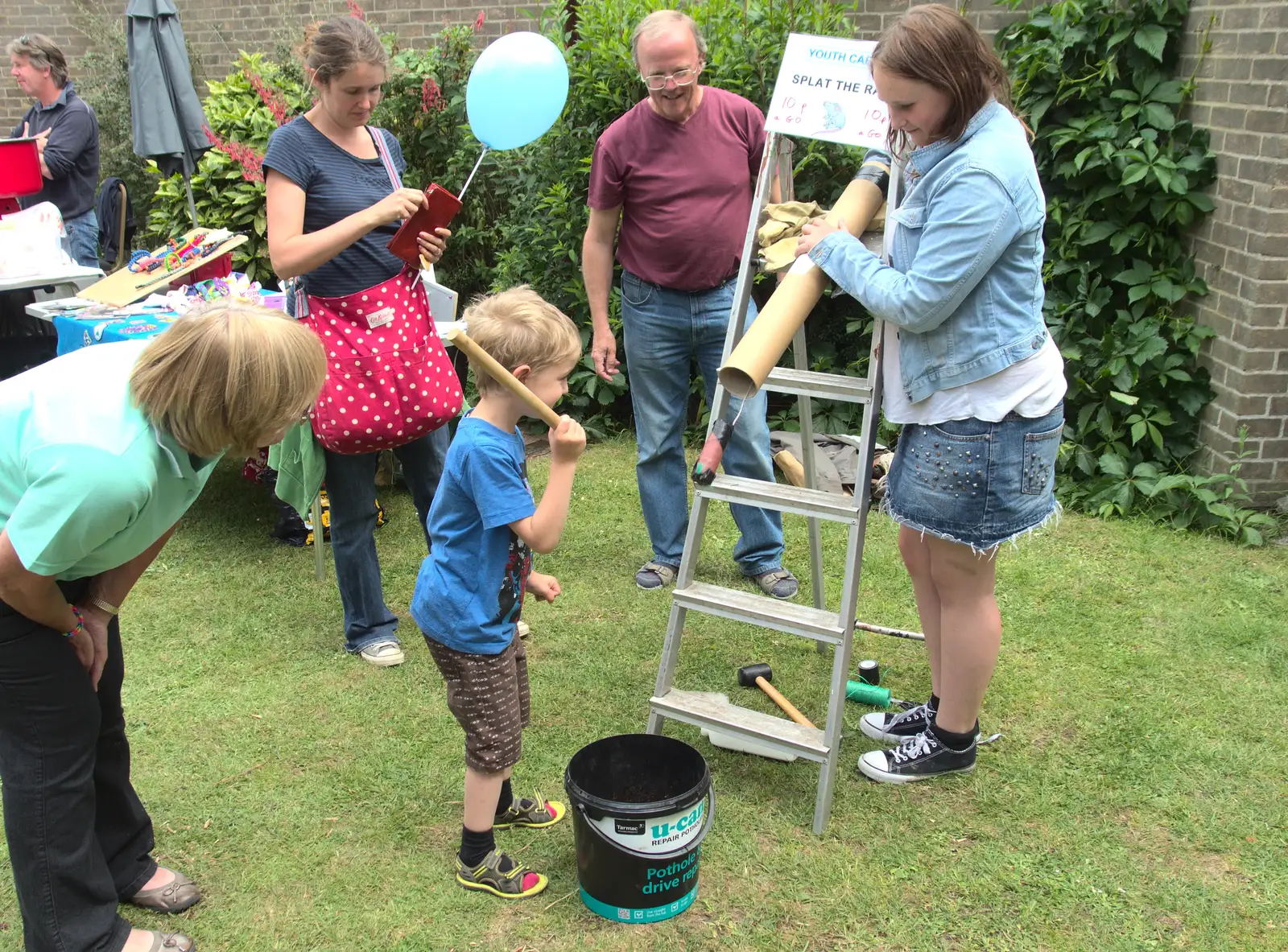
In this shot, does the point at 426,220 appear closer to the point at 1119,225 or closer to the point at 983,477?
the point at 983,477

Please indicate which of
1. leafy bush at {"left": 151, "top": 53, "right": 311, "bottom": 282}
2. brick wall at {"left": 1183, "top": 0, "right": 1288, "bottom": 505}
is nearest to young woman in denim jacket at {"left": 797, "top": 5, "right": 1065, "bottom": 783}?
brick wall at {"left": 1183, "top": 0, "right": 1288, "bottom": 505}

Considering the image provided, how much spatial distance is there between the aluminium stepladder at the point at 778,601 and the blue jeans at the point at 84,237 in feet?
17.4

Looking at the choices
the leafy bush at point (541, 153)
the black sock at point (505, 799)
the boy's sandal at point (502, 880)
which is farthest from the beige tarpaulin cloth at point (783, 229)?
the leafy bush at point (541, 153)

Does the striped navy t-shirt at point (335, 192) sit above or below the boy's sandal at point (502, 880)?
above

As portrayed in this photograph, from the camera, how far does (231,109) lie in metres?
6.60

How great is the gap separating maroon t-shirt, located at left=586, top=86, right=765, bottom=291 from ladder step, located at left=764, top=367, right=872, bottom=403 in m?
0.91

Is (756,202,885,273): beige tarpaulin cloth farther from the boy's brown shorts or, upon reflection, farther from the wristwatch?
the wristwatch

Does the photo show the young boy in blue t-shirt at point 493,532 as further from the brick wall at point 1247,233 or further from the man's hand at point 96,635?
the brick wall at point 1247,233

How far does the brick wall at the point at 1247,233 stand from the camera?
4.02m

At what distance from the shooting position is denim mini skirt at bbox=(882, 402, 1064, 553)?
2357 mm

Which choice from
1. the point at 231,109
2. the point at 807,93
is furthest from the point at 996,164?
the point at 231,109

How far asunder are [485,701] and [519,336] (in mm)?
812

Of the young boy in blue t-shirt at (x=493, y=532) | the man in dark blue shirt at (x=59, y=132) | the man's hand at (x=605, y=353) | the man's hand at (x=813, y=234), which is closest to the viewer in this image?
the young boy in blue t-shirt at (x=493, y=532)

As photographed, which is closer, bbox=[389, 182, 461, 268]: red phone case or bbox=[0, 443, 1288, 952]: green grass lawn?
bbox=[0, 443, 1288, 952]: green grass lawn
